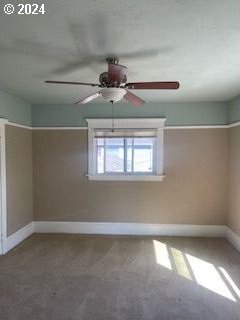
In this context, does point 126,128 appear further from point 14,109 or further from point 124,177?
point 14,109

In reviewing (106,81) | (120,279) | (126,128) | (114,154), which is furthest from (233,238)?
(106,81)

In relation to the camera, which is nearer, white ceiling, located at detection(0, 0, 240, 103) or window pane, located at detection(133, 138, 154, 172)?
white ceiling, located at detection(0, 0, 240, 103)

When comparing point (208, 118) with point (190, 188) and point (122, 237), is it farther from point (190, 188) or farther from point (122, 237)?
point (122, 237)

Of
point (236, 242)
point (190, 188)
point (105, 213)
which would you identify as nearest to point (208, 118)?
point (190, 188)

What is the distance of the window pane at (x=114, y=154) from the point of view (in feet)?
16.0

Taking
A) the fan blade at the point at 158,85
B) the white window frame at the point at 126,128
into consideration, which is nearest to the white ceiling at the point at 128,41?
the fan blade at the point at 158,85

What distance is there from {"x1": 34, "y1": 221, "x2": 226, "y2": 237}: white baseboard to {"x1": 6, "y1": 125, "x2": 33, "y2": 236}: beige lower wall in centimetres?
46

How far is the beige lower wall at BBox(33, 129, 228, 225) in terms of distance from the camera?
467cm

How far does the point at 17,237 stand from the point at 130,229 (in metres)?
1.98

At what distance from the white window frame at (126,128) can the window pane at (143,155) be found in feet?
0.40

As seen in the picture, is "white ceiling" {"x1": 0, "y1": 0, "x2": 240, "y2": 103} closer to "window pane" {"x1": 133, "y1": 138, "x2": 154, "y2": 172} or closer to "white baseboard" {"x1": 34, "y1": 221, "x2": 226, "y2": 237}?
"window pane" {"x1": 133, "y1": 138, "x2": 154, "y2": 172}

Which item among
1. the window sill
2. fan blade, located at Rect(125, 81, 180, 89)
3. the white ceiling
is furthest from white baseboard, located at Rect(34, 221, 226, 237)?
fan blade, located at Rect(125, 81, 180, 89)

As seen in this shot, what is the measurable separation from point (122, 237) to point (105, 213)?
539 millimetres

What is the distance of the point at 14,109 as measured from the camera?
4.23 metres
